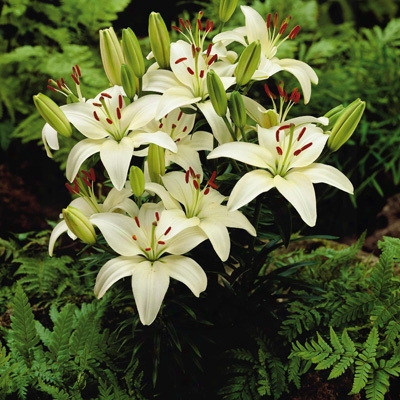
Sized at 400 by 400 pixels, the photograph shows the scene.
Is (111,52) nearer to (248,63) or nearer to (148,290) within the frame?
→ (248,63)

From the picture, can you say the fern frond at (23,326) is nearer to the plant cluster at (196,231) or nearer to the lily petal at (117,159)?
the plant cluster at (196,231)

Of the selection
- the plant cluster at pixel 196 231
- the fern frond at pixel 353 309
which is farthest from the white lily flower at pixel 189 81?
the fern frond at pixel 353 309

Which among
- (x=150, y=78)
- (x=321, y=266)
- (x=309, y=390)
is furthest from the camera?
(x=321, y=266)

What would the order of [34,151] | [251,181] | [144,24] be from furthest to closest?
[144,24], [34,151], [251,181]

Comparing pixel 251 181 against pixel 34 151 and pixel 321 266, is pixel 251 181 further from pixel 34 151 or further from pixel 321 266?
pixel 34 151

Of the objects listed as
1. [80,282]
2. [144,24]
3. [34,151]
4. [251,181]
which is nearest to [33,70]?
[34,151]

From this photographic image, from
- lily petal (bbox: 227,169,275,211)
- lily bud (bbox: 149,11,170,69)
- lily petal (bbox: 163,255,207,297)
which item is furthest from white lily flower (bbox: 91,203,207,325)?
lily bud (bbox: 149,11,170,69)
